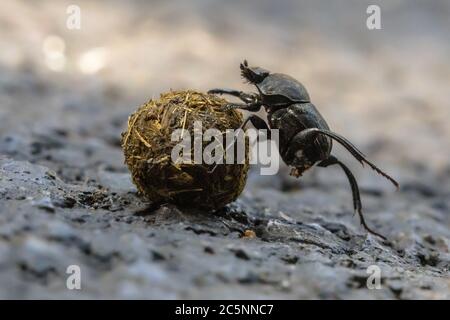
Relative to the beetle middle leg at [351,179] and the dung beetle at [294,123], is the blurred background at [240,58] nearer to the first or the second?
the dung beetle at [294,123]

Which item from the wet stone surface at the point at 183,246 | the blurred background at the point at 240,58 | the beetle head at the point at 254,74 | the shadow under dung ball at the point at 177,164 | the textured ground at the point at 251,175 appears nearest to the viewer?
the wet stone surface at the point at 183,246

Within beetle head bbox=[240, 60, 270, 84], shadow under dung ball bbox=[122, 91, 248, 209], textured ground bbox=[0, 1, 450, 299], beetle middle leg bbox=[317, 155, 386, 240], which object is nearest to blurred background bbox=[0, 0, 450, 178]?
textured ground bbox=[0, 1, 450, 299]

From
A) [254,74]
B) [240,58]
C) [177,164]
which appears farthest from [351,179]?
[240,58]

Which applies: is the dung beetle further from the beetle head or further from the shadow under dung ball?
the shadow under dung ball

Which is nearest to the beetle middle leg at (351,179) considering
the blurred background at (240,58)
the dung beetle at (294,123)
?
the dung beetle at (294,123)

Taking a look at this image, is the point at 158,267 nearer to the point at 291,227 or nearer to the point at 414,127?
the point at 291,227

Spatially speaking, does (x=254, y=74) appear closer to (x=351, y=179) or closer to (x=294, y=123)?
(x=294, y=123)

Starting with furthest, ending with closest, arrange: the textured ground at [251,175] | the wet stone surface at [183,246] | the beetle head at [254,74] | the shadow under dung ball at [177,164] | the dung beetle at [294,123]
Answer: the beetle head at [254,74] → the dung beetle at [294,123] → the shadow under dung ball at [177,164] → the textured ground at [251,175] → the wet stone surface at [183,246]
